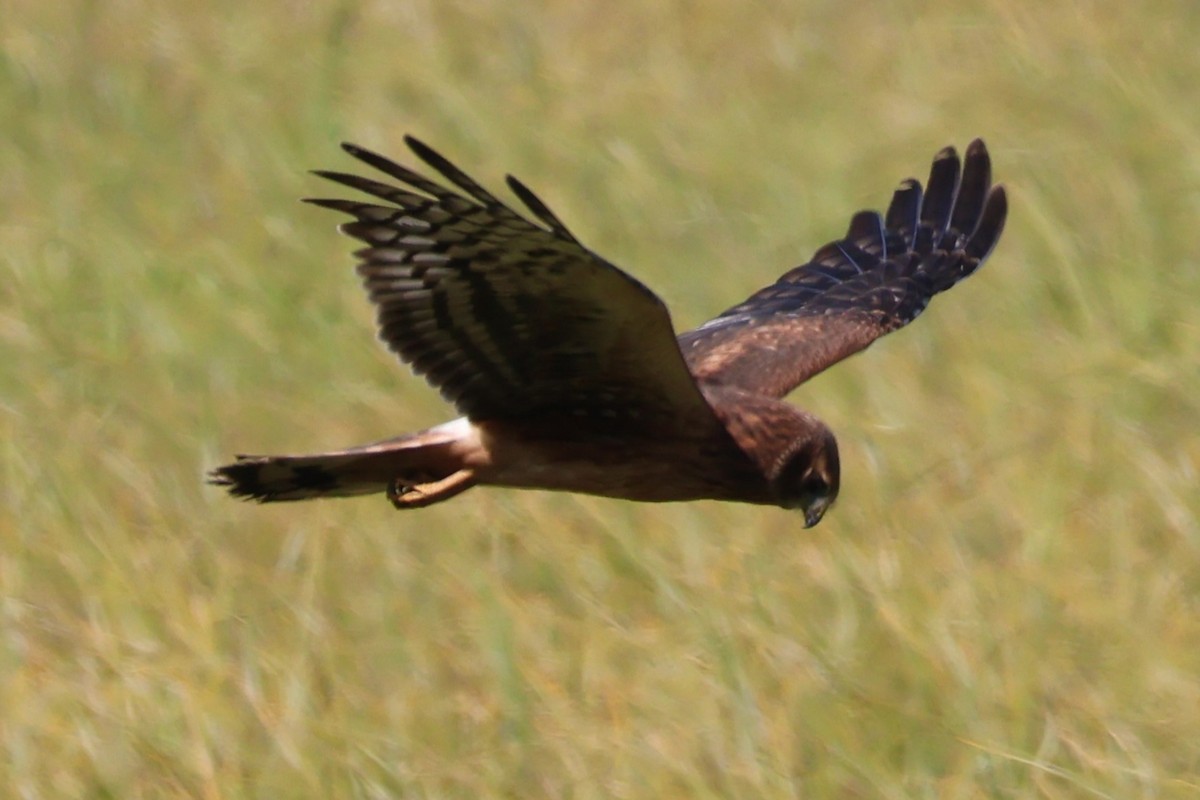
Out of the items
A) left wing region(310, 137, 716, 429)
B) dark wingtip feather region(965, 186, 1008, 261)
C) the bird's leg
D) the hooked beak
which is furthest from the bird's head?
dark wingtip feather region(965, 186, 1008, 261)

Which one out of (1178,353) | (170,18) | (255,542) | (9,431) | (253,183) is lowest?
(1178,353)

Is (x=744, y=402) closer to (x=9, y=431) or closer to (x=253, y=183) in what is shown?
(x=9, y=431)

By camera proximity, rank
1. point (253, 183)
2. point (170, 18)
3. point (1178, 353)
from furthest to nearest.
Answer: point (170, 18)
point (253, 183)
point (1178, 353)

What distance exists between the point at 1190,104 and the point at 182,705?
4336 mm

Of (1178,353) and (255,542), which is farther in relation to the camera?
(1178,353)

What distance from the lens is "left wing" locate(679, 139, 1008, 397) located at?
5.76 metres

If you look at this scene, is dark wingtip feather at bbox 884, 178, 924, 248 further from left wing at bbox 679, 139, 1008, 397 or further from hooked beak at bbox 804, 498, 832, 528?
hooked beak at bbox 804, 498, 832, 528

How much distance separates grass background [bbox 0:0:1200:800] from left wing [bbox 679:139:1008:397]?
0.98 ft

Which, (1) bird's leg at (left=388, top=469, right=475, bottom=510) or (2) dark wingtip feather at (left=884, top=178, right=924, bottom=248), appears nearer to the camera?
(1) bird's leg at (left=388, top=469, right=475, bottom=510)

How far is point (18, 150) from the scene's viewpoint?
789 centimetres

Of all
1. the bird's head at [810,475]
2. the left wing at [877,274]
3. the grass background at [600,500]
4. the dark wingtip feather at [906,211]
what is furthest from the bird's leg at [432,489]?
the dark wingtip feather at [906,211]

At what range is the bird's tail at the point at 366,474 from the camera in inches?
191

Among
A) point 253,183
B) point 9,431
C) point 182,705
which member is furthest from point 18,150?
point 182,705

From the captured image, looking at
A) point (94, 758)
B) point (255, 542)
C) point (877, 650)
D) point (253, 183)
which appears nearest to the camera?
point (94, 758)
